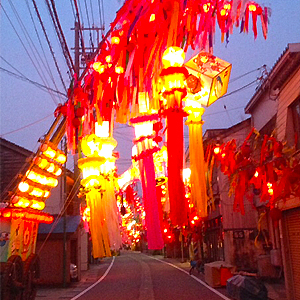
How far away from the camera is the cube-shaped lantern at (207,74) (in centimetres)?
570

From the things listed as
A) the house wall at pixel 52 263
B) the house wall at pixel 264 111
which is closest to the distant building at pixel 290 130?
the house wall at pixel 264 111

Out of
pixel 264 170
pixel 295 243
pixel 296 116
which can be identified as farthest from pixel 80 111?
pixel 295 243

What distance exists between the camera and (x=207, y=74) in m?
5.70

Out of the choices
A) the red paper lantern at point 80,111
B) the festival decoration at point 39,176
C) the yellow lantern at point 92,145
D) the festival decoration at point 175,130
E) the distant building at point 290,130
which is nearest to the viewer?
the festival decoration at point 175,130

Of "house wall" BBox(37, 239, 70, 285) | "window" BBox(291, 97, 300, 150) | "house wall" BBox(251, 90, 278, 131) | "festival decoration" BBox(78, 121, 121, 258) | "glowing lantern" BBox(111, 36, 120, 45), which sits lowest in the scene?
"house wall" BBox(37, 239, 70, 285)

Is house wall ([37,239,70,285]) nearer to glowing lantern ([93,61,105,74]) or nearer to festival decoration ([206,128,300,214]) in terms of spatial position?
festival decoration ([206,128,300,214])

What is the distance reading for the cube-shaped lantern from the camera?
224 inches

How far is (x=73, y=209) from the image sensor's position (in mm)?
29844

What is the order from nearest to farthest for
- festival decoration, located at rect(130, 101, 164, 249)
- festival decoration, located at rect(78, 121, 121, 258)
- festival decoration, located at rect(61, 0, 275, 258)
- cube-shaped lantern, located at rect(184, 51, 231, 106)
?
1. festival decoration, located at rect(61, 0, 275, 258)
2. festival decoration, located at rect(130, 101, 164, 249)
3. cube-shaped lantern, located at rect(184, 51, 231, 106)
4. festival decoration, located at rect(78, 121, 121, 258)

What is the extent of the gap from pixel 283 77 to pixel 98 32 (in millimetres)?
7036

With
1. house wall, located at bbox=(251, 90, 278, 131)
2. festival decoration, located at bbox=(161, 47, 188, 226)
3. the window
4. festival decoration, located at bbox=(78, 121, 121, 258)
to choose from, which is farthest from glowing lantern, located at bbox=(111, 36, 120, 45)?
house wall, located at bbox=(251, 90, 278, 131)

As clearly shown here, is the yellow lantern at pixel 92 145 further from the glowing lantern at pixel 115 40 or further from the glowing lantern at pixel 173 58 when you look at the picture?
the glowing lantern at pixel 173 58

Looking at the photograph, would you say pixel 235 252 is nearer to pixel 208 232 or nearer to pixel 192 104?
pixel 208 232

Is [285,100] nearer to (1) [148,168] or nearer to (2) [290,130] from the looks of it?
(2) [290,130]
